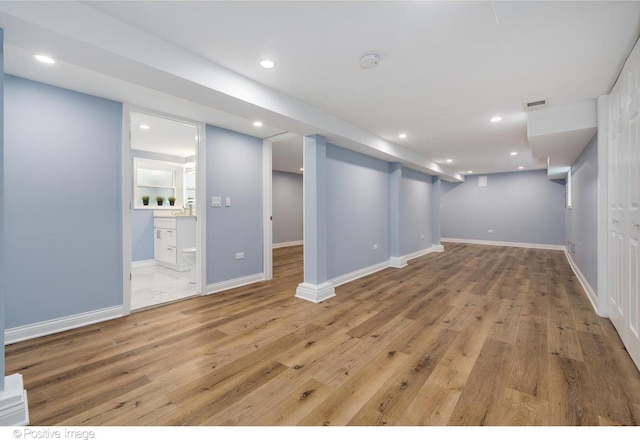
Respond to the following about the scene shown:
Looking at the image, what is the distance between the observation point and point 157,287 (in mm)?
3902

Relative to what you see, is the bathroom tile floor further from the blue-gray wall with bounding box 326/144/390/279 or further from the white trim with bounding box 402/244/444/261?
the white trim with bounding box 402/244/444/261

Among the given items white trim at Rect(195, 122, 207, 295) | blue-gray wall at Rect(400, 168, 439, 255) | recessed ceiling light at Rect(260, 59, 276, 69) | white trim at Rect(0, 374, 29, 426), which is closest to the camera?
white trim at Rect(0, 374, 29, 426)

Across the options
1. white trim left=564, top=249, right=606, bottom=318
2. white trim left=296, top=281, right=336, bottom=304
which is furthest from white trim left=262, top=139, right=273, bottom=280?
white trim left=564, top=249, right=606, bottom=318

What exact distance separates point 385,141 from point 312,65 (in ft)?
8.59

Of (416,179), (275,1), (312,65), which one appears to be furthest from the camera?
(416,179)

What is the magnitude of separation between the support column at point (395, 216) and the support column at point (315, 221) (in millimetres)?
2184

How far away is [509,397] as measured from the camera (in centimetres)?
159

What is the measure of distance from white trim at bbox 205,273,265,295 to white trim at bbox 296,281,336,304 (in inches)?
39.1

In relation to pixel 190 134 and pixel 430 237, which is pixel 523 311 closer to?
pixel 430 237

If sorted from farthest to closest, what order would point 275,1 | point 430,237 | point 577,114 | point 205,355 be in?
point 430,237
point 577,114
point 205,355
point 275,1

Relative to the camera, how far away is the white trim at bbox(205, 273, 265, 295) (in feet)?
→ 11.9

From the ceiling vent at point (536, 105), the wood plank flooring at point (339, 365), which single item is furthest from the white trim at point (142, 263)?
the ceiling vent at point (536, 105)

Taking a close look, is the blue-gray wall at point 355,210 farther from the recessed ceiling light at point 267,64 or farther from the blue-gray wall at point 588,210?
the blue-gray wall at point 588,210

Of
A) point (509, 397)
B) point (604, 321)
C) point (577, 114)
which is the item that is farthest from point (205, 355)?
point (577, 114)
